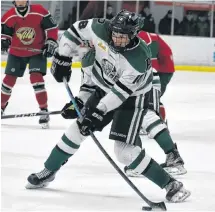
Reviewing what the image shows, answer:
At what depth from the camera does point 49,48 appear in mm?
5613

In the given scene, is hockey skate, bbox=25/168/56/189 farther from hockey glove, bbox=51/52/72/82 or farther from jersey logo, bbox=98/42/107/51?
jersey logo, bbox=98/42/107/51

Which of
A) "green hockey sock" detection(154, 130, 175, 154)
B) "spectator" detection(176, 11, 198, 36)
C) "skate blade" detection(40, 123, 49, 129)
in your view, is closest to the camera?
"green hockey sock" detection(154, 130, 175, 154)

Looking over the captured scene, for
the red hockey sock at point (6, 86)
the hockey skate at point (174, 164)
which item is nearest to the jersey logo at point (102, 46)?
the hockey skate at point (174, 164)

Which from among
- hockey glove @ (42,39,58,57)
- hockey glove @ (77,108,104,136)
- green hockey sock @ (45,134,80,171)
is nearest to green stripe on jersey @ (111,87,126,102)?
hockey glove @ (77,108,104,136)

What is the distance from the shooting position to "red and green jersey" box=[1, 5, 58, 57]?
5828 mm

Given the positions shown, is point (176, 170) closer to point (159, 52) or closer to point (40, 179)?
point (40, 179)

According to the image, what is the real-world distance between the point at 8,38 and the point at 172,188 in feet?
9.18

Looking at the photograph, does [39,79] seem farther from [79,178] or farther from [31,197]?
[31,197]

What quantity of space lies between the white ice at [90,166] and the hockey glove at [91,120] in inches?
12.8

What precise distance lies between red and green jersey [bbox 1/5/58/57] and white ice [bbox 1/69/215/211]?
603 millimetres

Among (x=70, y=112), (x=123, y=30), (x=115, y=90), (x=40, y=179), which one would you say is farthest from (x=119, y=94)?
(x=40, y=179)

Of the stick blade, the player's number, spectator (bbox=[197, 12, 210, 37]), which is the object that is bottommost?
spectator (bbox=[197, 12, 210, 37])

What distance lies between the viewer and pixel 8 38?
595 cm

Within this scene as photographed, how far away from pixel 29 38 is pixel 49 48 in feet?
1.05
